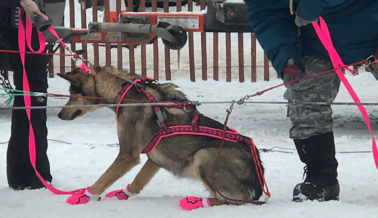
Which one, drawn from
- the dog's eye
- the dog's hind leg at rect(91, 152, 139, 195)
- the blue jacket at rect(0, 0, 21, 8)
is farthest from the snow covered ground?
the blue jacket at rect(0, 0, 21, 8)

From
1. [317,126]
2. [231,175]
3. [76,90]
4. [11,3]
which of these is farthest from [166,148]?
[11,3]

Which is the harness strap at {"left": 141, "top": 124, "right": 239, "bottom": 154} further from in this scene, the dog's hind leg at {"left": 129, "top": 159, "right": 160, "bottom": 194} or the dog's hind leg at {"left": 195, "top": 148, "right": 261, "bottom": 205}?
the dog's hind leg at {"left": 129, "top": 159, "right": 160, "bottom": 194}

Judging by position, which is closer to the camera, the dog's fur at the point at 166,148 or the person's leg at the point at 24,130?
the dog's fur at the point at 166,148

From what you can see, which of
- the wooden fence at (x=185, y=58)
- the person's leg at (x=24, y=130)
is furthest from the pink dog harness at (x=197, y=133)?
the wooden fence at (x=185, y=58)

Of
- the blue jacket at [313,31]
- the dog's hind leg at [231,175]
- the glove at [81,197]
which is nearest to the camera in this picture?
the blue jacket at [313,31]

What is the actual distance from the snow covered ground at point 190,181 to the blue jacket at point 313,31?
0.82 m

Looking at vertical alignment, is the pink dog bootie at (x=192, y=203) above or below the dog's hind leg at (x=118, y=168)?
below

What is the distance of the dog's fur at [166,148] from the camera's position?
288 cm

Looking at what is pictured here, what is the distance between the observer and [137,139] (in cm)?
313

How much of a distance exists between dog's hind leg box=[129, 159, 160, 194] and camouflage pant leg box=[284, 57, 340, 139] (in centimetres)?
97

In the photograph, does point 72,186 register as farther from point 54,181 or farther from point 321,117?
point 321,117

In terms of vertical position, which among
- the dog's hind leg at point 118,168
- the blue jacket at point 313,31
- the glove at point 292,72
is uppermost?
the blue jacket at point 313,31

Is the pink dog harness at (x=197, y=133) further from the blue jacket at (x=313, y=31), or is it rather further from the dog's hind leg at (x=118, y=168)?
the blue jacket at (x=313, y=31)

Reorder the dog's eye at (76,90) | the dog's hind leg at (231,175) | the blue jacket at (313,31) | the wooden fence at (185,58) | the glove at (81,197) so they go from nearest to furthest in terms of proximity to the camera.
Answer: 1. the blue jacket at (313,31)
2. the dog's hind leg at (231,175)
3. the glove at (81,197)
4. the dog's eye at (76,90)
5. the wooden fence at (185,58)
